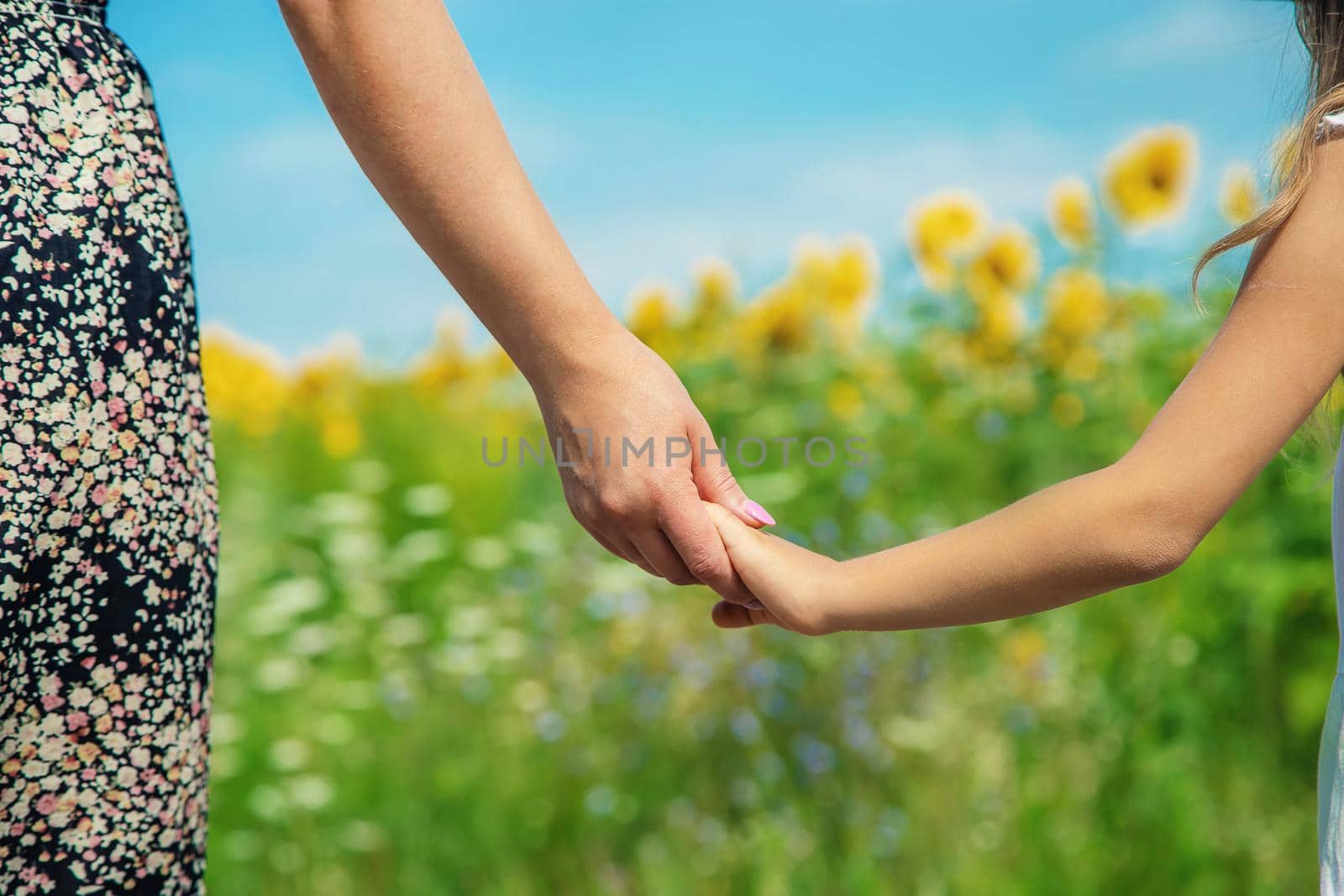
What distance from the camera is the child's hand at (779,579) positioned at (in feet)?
4.27

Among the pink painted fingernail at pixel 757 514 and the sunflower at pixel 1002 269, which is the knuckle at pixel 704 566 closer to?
the pink painted fingernail at pixel 757 514

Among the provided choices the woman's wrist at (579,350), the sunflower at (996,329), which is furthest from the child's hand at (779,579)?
the sunflower at (996,329)

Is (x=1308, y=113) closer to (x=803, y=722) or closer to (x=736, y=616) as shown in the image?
(x=736, y=616)

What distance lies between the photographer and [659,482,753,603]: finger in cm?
133

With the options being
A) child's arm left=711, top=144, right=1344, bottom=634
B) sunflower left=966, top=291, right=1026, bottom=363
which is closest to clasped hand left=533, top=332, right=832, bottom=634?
child's arm left=711, top=144, right=1344, bottom=634

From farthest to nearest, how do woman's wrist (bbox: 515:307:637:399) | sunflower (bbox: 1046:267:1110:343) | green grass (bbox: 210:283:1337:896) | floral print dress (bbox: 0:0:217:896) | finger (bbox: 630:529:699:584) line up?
sunflower (bbox: 1046:267:1110:343)
green grass (bbox: 210:283:1337:896)
finger (bbox: 630:529:699:584)
woman's wrist (bbox: 515:307:637:399)
floral print dress (bbox: 0:0:217:896)

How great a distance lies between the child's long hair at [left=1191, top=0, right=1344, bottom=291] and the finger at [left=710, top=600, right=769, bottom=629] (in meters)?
0.64

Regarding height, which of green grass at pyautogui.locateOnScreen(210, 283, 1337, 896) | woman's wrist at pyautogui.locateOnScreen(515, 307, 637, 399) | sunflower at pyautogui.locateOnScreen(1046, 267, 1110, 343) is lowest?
green grass at pyautogui.locateOnScreen(210, 283, 1337, 896)

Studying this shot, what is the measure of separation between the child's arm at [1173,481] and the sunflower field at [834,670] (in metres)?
1.22

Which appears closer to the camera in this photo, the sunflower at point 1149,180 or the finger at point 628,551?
the finger at point 628,551

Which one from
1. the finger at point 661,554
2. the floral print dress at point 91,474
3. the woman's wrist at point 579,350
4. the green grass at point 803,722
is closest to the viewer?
the floral print dress at point 91,474

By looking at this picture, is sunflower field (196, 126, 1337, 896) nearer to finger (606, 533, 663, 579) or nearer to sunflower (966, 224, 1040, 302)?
sunflower (966, 224, 1040, 302)

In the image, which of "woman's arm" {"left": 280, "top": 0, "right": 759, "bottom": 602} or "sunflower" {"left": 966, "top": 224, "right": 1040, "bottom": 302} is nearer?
"woman's arm" {"left": 280, "top": 0, "right": 759, "bottom": 602}

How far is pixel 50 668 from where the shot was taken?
1.00 m
